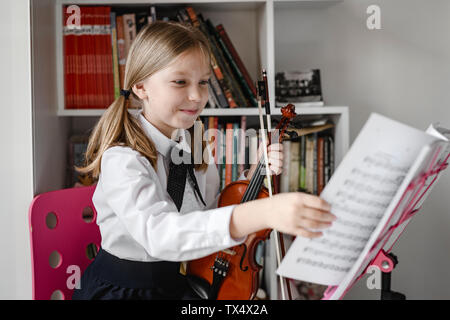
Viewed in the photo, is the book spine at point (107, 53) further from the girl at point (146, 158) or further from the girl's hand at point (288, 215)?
the girl's hand at point (288, 215)

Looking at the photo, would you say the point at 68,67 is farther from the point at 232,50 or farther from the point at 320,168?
the point at 320,168

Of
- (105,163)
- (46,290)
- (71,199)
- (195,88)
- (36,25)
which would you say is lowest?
(46,290)

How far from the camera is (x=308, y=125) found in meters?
1.51

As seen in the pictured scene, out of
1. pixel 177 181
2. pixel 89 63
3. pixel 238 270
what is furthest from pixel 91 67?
pixel 238 270

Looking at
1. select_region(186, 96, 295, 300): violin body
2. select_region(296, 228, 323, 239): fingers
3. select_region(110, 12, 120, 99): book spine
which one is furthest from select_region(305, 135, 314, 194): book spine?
select_region(296, 228, 323, 239): fingers

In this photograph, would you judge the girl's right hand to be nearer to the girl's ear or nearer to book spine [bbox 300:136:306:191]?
the girl's ear

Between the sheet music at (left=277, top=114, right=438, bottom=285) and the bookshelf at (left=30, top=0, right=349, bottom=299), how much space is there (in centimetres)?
72

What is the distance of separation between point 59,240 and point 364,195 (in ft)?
2.86

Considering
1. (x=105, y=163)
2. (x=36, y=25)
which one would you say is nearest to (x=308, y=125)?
(x=105, y=163)

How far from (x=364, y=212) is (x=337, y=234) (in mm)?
58

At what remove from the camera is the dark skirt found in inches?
41.2

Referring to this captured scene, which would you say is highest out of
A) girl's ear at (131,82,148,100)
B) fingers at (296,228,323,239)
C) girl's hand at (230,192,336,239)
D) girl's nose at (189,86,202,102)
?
girl's ear at (131,82,148,100)

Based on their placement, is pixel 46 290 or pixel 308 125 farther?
pixel 308 125
